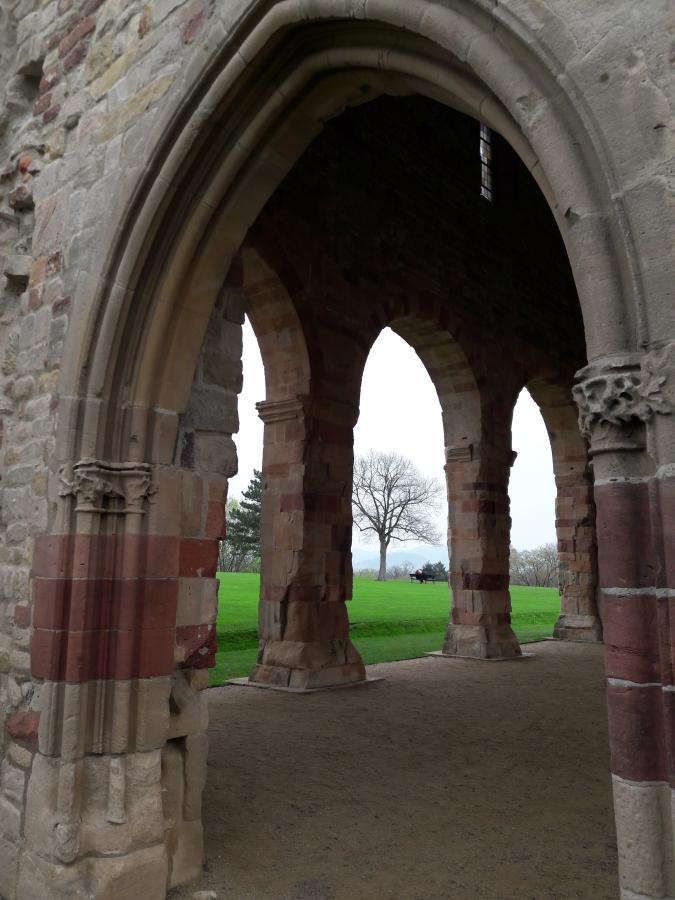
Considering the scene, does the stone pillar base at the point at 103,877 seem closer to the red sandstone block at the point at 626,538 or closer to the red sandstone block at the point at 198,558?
the red sandstone block at the point at 198,558

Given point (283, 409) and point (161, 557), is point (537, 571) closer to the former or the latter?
point (283, 409)

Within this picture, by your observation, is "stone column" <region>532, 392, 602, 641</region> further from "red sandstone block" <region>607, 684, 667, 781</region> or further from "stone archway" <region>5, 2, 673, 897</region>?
"red sandstone block" <region>607, 684, 667, 781</region>

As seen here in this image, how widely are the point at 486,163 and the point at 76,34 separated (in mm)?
8625

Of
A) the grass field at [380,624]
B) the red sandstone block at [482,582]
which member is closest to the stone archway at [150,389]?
the grass field at [380,624]

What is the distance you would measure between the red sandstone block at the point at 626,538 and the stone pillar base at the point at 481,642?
27.0ft

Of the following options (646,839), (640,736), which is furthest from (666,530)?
(646,839)

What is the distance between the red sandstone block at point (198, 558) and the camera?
11.1ft

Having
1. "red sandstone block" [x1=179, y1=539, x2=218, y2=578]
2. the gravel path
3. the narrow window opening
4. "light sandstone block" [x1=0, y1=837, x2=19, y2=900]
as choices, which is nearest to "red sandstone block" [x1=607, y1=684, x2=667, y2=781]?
the gravel path

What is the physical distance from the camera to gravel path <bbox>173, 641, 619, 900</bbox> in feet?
10.1

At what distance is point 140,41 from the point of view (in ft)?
11.3

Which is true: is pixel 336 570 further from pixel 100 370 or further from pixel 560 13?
pixel 560 13

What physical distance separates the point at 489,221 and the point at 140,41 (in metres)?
8.20

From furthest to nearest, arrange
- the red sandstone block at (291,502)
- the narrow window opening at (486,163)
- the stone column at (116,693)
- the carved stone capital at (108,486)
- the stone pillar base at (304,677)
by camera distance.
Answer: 1. the narrow window opening at (486,163)
2. the red sandstone block at (291,502)
3. the stone pillar base at (304,677)
4. the carved stone capital at (108,486)
5. the stone column at (116,693)

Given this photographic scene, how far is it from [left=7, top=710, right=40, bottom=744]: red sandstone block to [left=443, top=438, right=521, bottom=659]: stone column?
710cm
